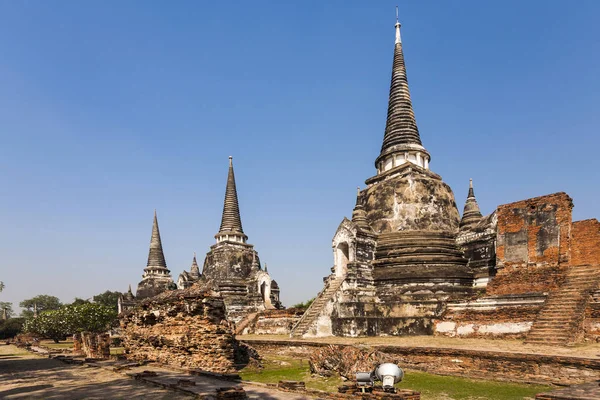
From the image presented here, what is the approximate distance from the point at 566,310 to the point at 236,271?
2454 cm

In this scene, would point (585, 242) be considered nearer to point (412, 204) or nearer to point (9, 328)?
point (412, 204)

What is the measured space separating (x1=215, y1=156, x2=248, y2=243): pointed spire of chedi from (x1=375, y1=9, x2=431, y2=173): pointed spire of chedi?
14.4 metres

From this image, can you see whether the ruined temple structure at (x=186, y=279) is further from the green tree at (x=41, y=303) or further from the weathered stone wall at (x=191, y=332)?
the green tree at (x=41, y=303)

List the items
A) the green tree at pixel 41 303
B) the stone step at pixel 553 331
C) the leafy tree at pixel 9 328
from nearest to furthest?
the stone step at pixel 553 331
the leafy tree at pixel 9 328
the green tree at pixel 41 303

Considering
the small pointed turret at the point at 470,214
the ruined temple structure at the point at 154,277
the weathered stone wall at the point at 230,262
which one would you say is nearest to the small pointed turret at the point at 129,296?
the ruined temple structure at the point at 154,277

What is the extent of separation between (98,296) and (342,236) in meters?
65.0

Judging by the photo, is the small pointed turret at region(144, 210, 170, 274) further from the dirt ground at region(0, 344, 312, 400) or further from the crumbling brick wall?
the crumbling brick wall

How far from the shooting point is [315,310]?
59.6 ft

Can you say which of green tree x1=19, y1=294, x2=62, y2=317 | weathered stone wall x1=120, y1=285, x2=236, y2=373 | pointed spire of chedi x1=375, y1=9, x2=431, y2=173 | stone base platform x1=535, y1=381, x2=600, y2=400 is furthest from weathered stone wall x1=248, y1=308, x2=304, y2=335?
green tree x1=19, y1=294, x2=62, y2=317

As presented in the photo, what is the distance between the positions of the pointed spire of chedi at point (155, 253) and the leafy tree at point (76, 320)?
12.1 meters

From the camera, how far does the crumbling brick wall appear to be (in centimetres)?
1488

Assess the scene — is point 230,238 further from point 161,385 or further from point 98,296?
point 98,296

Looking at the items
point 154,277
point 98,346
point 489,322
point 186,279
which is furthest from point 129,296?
point 489,322

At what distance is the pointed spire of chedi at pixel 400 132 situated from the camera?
24047 mm
